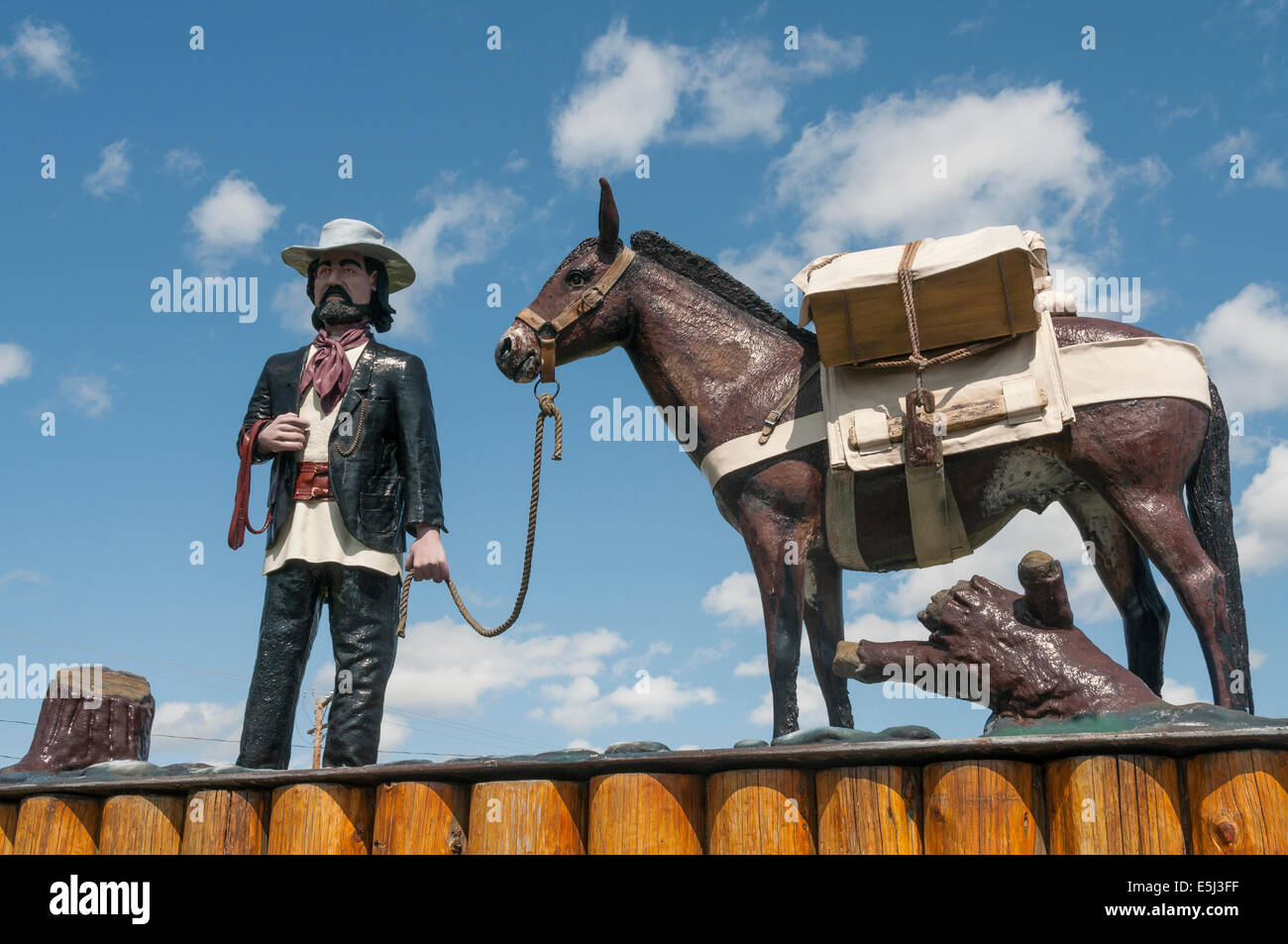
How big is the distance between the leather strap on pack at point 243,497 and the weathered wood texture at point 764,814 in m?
2.45

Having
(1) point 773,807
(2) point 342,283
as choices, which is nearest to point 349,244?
(2) point 342,283

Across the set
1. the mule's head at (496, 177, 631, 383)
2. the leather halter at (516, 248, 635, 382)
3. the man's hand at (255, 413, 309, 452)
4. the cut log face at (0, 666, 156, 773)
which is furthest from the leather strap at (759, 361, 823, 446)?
the cut log face at (0, 666, 156, 773)

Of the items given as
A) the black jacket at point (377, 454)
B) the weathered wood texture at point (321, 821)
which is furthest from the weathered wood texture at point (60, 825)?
the black jacket at point (377, 454)

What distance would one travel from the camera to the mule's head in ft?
17.4

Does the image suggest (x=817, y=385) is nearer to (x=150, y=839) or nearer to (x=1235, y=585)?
(x=1235, y=585)

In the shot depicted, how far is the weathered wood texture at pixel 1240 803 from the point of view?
10.1 ft

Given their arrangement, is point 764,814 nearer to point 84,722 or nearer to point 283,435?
point 283,435

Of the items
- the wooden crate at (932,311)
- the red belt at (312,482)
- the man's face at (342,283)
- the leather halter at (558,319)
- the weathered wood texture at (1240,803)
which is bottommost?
the weathered wood texture at (1240,803)

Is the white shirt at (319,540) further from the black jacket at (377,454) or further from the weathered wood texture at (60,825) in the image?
the weathered wood texture at (60,825)

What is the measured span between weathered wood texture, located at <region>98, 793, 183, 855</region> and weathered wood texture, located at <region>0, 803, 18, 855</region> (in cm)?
51

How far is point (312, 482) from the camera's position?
16.0ft

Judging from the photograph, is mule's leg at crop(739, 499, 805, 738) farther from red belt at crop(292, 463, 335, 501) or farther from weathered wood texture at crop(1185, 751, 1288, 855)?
red belt at crop(292, 463, 335, 501)

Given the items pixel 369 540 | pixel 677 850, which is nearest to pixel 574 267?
pixel 369 540
